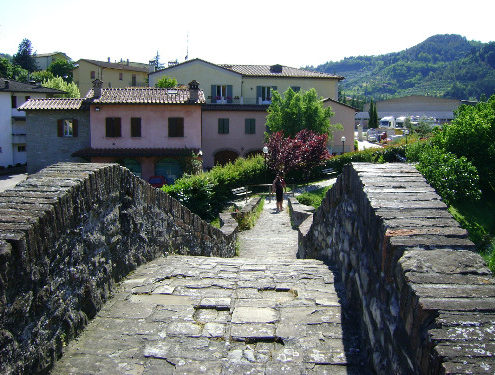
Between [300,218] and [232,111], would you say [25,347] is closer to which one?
[300,218]

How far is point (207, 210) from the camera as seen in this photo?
2147 cm

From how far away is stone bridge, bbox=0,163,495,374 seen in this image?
276cm

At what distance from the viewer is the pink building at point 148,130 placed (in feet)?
104

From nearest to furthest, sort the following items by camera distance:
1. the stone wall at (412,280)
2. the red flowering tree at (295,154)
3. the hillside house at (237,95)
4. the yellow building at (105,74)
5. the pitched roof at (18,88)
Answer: the stone wall at (412,280) < the red flowering tree at (295,154) < the hillside house at (237,95) < the pitched roof at (18,88) < the yellow building at (105,74)

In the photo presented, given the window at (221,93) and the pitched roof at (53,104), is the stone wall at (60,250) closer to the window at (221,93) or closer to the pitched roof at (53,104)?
the pitched roof at (53,104)

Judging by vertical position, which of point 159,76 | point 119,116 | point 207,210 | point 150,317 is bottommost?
point 207,210

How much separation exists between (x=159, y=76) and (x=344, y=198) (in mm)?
38304

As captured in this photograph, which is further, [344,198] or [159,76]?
[159,76]

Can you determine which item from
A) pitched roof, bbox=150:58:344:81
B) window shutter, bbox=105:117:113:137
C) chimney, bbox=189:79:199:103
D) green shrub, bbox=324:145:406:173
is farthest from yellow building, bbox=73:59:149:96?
green shrub, bbox=324:145:406:173

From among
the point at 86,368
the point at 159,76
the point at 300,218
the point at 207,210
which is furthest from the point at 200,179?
the point at 159,76

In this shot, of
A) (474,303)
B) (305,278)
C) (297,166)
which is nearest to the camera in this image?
(474,303)

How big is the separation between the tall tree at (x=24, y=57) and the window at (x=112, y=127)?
51.9 meters

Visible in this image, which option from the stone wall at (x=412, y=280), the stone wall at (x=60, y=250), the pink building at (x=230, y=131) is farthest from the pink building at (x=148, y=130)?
the stone wall at (x=412, y=280)

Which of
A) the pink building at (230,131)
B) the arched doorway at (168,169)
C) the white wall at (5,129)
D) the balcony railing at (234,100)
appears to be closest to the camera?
the arched doorway at (168,169)
